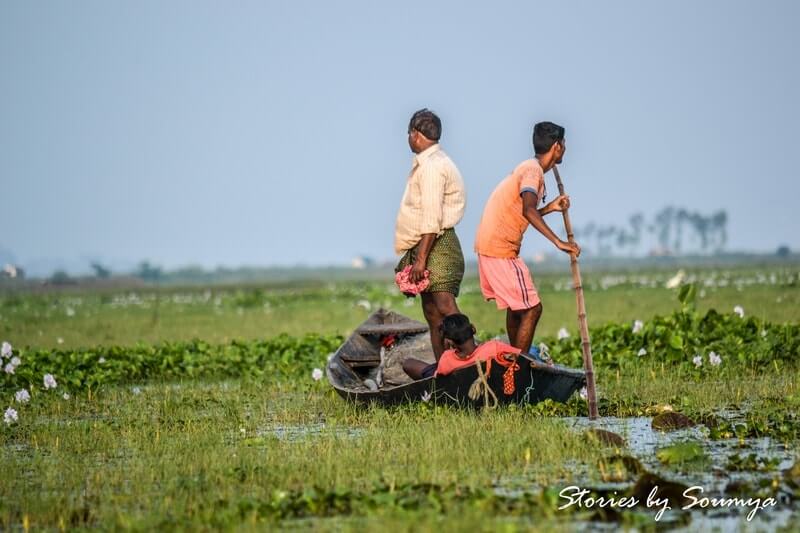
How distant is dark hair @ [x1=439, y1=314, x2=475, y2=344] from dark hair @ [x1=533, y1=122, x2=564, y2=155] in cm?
129

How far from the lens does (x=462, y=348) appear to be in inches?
315

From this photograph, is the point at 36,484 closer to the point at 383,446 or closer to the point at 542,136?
the point at 383,446

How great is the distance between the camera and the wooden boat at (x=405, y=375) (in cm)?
810

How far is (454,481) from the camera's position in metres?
5.84

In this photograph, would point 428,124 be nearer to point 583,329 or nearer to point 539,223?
point 539,223

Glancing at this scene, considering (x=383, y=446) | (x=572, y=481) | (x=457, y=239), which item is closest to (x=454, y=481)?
(x=572, y=481)

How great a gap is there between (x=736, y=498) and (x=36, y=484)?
3.46m

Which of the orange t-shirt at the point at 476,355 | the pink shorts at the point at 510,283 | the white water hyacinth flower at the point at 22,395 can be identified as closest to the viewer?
the orange t-shirt at the point at 476,355

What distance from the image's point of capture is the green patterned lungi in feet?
28.3

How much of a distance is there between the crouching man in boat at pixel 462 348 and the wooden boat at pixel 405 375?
2.3 inches

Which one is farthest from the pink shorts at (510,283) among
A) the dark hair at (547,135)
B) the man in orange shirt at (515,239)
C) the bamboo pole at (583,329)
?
the dark hair at (547,135)

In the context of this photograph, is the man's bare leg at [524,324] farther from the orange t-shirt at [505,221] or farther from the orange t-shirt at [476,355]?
the orange t-shirt at [505,221]

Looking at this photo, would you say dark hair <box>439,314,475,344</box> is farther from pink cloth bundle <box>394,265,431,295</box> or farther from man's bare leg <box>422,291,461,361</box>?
pink cloth bundle <box>394,265,431,295</box>

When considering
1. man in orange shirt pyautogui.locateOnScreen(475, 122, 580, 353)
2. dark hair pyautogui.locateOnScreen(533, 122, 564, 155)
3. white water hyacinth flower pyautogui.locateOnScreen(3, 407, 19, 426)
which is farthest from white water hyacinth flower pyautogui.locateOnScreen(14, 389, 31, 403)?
dark hair pyautogui.locateOnScreen(533, 122, 564, 155)
